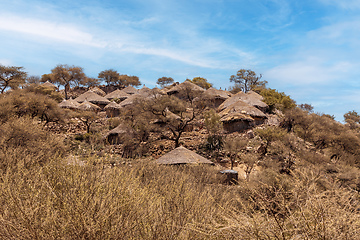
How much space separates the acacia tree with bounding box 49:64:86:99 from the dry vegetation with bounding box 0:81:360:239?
20.1 m

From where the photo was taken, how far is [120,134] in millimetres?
22578

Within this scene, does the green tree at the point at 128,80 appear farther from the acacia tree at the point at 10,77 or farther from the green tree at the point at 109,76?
the acacia tree at the point at 10,77

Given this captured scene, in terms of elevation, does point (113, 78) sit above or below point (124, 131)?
above

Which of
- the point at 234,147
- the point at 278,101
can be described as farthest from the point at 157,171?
Answer: the point at 278,101

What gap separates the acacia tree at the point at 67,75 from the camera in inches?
1683

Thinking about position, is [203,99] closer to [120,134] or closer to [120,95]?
[120,134]

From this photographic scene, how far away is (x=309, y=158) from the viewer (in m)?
Result: 16.9

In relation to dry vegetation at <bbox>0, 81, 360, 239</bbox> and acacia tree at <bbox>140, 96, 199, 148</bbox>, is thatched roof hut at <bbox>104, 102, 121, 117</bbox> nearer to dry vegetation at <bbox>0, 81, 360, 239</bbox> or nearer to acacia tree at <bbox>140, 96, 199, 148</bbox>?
dry vegetation at <bbox>0, 81, 360, 239</bbox>

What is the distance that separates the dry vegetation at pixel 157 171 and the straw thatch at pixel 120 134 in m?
0.47

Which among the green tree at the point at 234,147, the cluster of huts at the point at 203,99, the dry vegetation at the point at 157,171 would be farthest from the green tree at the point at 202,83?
the green tree at the point at 234,147

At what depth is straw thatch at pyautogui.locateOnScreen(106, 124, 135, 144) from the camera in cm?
2183

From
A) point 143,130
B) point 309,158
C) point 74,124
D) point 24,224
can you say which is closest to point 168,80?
point 74,124

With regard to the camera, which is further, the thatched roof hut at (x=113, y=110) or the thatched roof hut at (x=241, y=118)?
the thatched roof hut at (x=113, y=110)

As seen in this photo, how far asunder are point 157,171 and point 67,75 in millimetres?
39970
